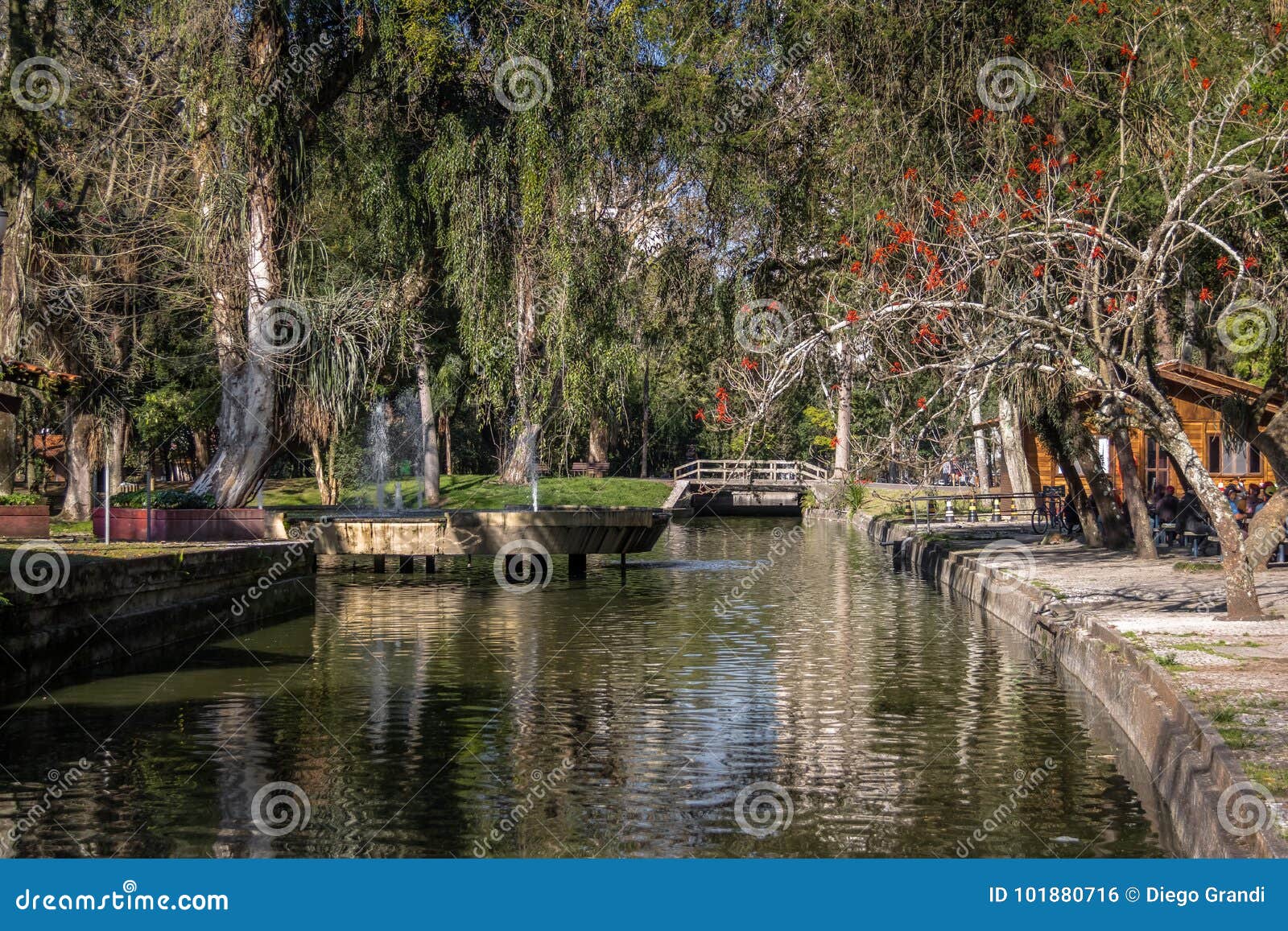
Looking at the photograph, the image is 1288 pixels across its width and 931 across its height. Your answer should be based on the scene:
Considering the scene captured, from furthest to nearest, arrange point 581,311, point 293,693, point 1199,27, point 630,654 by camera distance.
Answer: point 581,311 → point 1199,27 → point 630,654 → point 293,693

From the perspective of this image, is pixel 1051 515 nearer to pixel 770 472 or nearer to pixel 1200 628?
pixel 1200 628

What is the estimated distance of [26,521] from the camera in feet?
75.8

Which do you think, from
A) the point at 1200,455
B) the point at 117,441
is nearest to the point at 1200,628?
the point at 1200,455

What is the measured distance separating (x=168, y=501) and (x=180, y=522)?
857 millimetres

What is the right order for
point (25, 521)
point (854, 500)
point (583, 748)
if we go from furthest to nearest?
point (854, 500)
point (25, 521)
point (583, 748)

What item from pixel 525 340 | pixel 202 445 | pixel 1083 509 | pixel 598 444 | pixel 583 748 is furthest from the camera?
pixel 598 444

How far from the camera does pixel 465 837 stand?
927 cm

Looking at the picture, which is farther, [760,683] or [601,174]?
[601,174]

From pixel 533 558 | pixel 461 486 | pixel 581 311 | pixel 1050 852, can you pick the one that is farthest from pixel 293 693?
pixel 461 486

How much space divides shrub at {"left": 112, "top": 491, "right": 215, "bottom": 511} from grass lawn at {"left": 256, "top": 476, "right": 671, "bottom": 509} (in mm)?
25394

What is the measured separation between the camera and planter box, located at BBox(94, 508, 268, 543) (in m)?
24.5

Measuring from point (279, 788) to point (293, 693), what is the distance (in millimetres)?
4336

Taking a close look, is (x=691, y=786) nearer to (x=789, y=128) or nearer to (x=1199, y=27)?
(x=1199, y=27)

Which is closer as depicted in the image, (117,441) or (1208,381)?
(1208,381)
